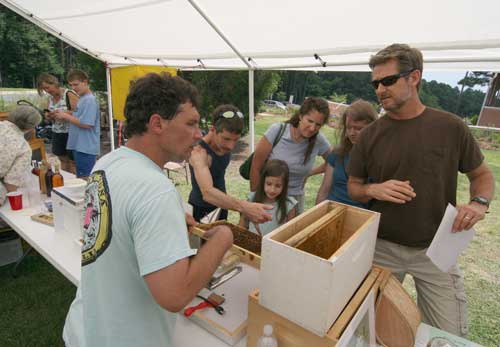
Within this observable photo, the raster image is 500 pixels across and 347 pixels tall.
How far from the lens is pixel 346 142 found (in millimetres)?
2295

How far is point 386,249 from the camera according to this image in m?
1.72

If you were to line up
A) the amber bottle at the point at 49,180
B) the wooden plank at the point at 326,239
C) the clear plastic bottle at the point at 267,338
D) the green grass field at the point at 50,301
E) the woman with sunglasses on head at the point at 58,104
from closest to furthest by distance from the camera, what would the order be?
the clear plastic bottle at the point at 267,338, the wooden plank at the point at 326,239, the green grass field at the point at 50,301, the amber bottle at the point at 49,180, the woman with sunglasses on head at the point at 58,104

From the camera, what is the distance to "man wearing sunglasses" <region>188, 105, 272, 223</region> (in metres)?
1.95

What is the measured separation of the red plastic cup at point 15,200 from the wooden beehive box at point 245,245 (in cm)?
183

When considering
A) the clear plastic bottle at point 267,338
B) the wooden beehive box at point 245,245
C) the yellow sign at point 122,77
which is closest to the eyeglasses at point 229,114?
the wooden beehive box at point 245,245

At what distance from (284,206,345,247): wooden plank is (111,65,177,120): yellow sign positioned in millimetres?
5070

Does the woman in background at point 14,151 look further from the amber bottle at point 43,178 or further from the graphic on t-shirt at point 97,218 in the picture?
the graphic on t-shirt at point 97,218

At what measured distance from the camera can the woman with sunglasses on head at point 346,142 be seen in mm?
2191

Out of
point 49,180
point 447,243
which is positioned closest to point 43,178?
point 49,180

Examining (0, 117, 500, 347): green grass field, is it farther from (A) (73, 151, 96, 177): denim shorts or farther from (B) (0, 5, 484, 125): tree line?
(B) (0, 5, 484, 125): tree line

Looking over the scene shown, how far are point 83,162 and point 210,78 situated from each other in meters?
5.33

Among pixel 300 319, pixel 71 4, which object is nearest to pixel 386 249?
pixel 300 319

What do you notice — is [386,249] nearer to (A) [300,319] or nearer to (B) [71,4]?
(A) [300,319]

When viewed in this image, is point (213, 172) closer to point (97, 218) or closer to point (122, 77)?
point (97, 218)
